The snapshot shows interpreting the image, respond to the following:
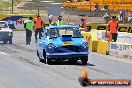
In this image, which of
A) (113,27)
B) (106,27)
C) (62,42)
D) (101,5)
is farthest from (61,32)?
(101,5)

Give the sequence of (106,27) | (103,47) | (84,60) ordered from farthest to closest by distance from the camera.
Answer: (106,27) → (103,47) → (84,60)

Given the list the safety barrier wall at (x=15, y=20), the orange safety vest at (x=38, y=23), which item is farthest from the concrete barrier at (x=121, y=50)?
the safety barrier wall at (x=15, y=20)

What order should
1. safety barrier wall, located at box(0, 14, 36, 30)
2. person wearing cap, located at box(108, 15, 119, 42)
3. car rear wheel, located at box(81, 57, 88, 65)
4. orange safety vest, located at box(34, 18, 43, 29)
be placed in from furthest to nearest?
safety barrier wall, located at box(0, 14, 36, 30) < orange safety vest, located at box(34, 18, 43, 29) < person wearing cap, located at box(108, 15, 119, 42) < car rear wheel, located at box(81, 57, 88, 65)

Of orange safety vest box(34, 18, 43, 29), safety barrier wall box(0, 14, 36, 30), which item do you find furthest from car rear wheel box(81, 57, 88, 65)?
safety barrier wall box(0, 14, 36, 30)

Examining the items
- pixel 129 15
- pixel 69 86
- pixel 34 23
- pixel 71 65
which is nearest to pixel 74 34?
pixel 71 65

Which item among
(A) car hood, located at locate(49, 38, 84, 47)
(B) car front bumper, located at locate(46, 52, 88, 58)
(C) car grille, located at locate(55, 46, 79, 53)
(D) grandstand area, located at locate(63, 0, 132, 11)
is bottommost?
(B) car front bumper, located at locate(46, 52, 88, 58)

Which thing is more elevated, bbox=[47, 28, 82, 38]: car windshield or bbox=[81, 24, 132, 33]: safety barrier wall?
bbox=[47, 28, 82, 38]: car windshield

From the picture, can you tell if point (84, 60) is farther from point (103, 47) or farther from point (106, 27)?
point (106, 27)

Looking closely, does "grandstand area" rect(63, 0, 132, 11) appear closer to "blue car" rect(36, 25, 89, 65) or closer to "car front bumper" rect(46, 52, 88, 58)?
"blue car" rect(36, 25, 89, 65)

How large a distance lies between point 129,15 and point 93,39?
78.5ft

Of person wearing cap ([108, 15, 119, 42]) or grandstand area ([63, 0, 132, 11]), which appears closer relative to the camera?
person wearing cap ([108, 15, 119, 42])

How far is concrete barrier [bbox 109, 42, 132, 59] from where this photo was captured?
24.4 meters

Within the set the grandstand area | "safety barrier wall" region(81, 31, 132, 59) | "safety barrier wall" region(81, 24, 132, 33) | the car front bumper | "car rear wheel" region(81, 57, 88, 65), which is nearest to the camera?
the car front bumper

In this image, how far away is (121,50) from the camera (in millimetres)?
25219
